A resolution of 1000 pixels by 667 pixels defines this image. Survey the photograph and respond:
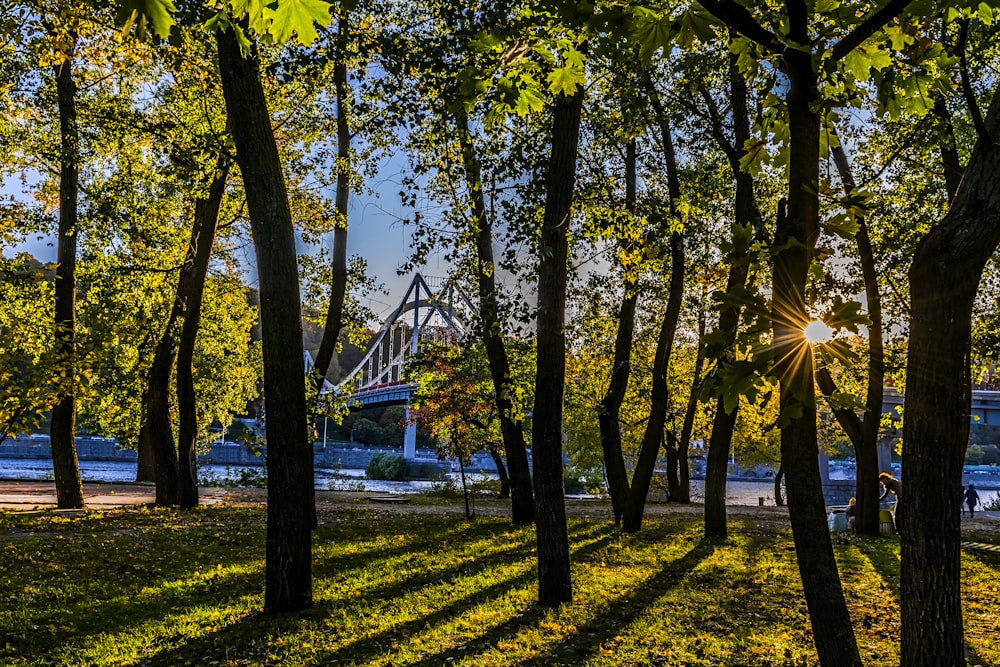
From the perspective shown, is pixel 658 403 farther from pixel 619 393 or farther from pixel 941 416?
pixel 941 416

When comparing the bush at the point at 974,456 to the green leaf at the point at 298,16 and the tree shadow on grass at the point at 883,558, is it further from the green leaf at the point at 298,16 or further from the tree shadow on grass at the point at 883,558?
the green leaf at the point at 298,16

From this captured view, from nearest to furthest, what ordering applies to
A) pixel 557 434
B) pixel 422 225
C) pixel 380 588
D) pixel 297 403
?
pixel 297 403 < pixel 557 434 < pixel 380 588 < pixel 422 225

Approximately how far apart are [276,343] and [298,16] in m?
4.80

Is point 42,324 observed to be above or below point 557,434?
above

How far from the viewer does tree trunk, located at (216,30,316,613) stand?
257 inches

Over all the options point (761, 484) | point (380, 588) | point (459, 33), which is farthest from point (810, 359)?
point (761, 484)

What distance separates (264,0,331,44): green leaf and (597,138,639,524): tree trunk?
1097cm

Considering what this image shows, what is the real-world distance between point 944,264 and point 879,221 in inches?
501

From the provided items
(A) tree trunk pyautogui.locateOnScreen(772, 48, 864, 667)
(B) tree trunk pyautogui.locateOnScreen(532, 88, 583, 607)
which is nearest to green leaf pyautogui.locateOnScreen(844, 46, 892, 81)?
(A) tree trunk pyautogui.locateOnScreen(772, 48, 864, 667)

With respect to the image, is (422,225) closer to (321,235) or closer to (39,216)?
(321,235)

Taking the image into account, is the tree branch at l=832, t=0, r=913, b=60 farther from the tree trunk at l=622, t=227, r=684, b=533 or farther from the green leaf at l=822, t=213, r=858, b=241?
the tree trunk at l=622, t=227, r=684, b=533

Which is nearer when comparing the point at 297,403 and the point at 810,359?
the point at 810,359

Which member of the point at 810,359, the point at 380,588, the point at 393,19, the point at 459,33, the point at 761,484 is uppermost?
the point at 393,19

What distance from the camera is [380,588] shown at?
25.4 feet
